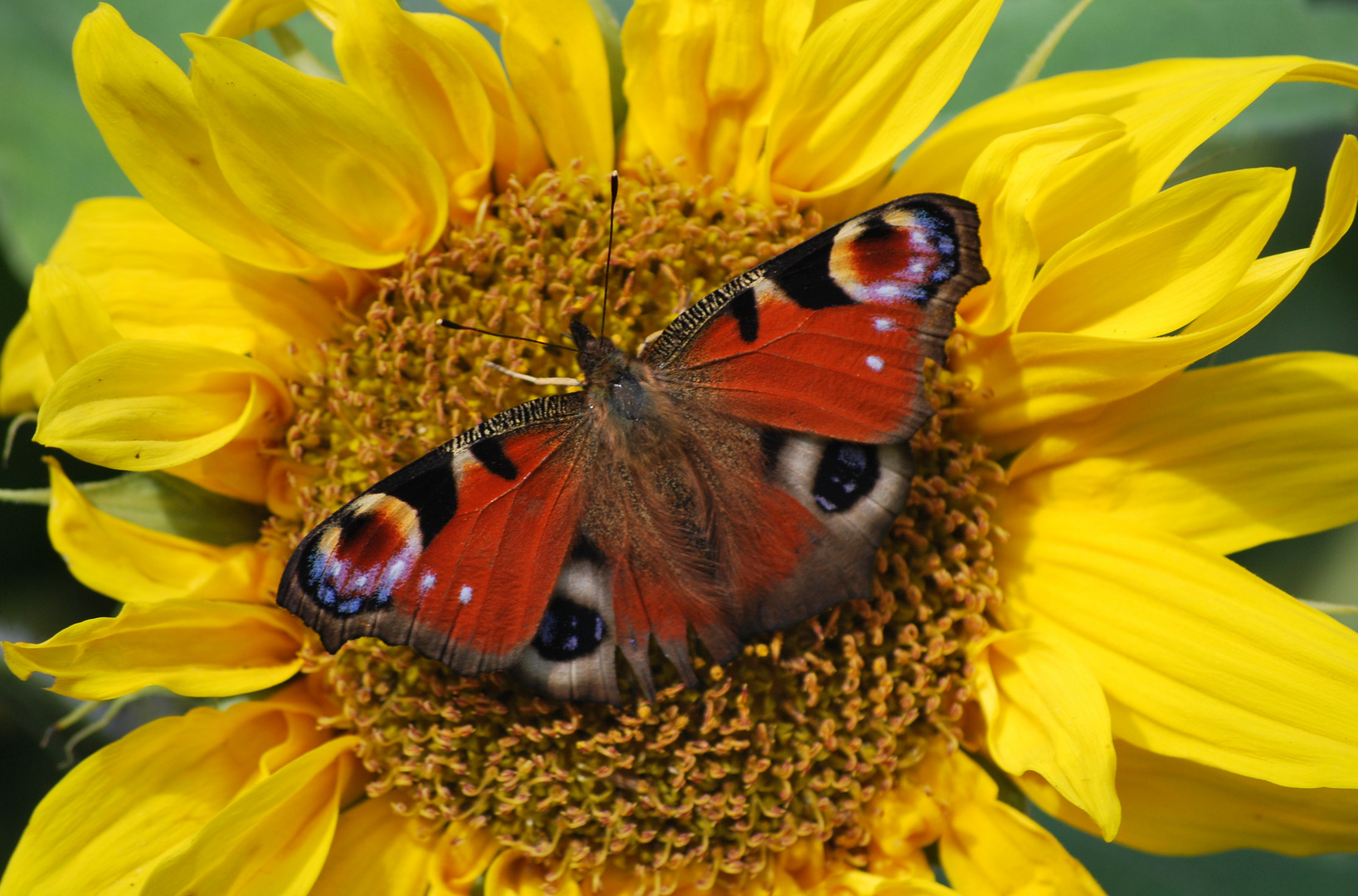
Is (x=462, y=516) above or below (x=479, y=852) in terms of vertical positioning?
above

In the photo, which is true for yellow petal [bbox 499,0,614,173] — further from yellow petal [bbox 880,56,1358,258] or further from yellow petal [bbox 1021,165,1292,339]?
yellow petal [bbox 1021,165,1292,339]

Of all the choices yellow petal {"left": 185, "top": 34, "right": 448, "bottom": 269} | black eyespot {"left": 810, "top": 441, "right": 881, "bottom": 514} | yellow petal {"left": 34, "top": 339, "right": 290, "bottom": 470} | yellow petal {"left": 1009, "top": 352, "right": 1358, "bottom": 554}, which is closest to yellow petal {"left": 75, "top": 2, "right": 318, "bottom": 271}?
yellow petal {"left": 185, "top": 34, "right": 448, "bottom": 269}

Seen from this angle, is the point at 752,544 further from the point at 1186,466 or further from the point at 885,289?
the point at 1186,466

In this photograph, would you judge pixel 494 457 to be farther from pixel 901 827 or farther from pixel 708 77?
pixel 901 827

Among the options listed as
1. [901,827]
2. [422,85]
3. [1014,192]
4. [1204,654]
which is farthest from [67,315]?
[1204,654]

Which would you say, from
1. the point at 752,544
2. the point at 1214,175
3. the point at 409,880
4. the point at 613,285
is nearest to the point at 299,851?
the point at 409,880
